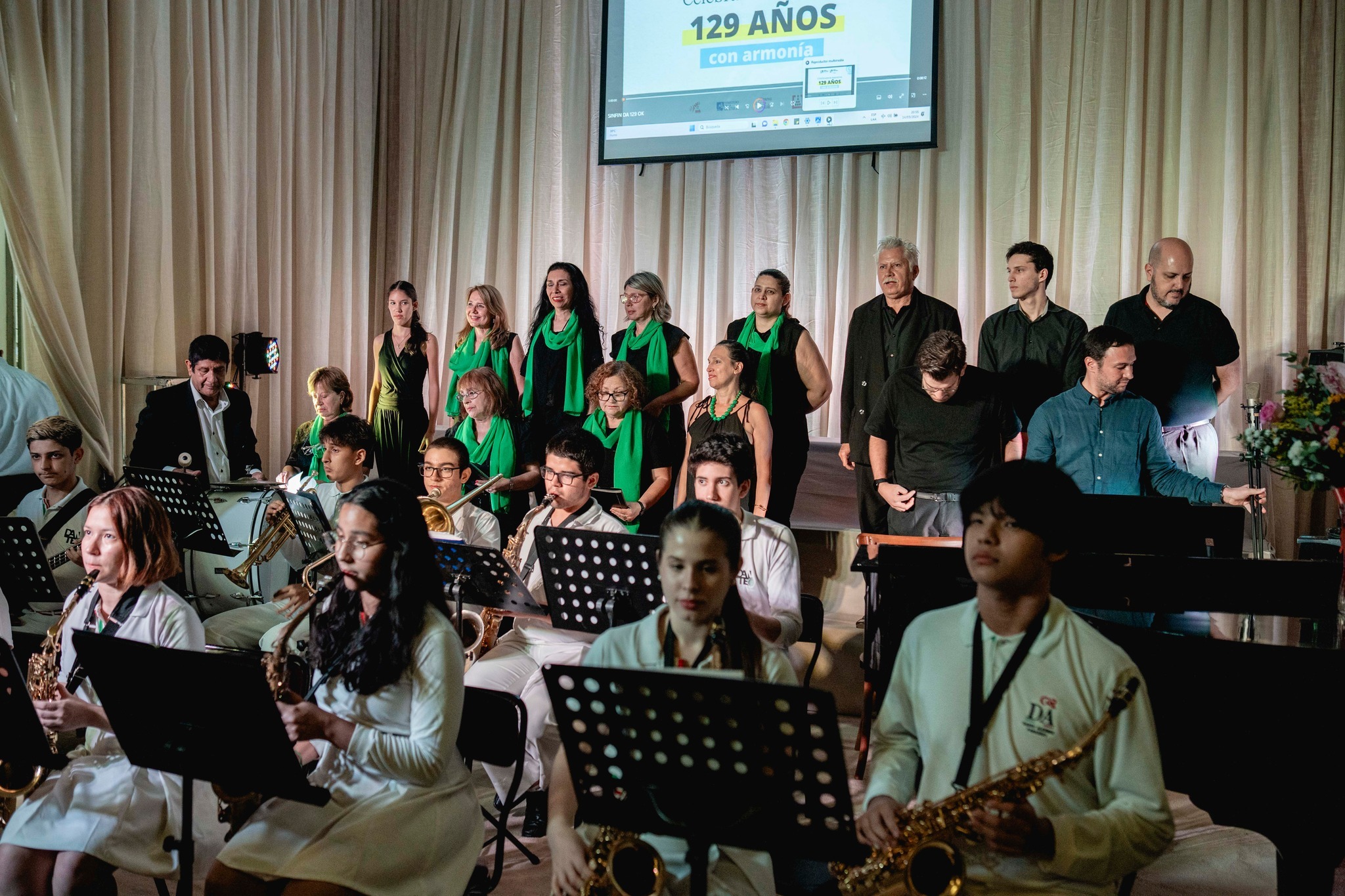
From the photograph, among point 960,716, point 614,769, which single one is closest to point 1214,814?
point 960,716

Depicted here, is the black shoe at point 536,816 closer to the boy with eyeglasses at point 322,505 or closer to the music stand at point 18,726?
the boy with eyeglasses at point 322,505

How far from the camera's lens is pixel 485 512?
4.81m

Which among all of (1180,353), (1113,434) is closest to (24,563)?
(1113,434)

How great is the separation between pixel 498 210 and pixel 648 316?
3476 mm

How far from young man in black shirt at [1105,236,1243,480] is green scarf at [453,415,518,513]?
2.96m

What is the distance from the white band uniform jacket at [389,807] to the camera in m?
2.38

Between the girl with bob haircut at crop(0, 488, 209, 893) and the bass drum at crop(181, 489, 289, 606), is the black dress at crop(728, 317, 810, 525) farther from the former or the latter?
the girl with bob haircut at crop(0, 488, 209, 893)

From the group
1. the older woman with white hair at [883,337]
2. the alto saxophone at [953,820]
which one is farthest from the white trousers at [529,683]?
the older woman with white hair at [883,337]

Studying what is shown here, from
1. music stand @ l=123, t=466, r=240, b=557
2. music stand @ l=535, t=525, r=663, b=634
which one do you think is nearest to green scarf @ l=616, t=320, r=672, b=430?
music stand @ l=123, t=466, r=240, b=557

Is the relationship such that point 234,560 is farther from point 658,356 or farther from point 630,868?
point 630,868

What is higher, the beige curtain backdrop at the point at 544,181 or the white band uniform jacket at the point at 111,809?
the beige curtain backdrop at the point at 544,181

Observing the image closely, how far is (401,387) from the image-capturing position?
6.69 meters

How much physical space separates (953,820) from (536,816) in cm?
212

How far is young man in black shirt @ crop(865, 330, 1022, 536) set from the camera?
16.2 feet
